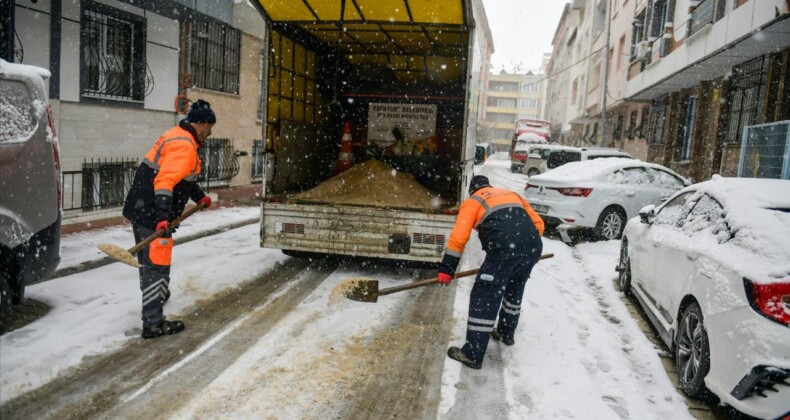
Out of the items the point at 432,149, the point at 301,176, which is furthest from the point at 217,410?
the point at 432,149

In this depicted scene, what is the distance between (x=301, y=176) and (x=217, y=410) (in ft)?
16.7

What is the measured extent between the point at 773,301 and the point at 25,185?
5.15 m

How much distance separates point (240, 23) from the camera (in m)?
13.8

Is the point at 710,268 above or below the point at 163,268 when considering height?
above

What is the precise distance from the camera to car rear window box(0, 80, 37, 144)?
4.16 m

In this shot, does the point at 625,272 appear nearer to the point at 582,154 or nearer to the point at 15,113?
the point at 15,113

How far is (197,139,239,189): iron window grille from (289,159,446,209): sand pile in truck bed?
575 cm

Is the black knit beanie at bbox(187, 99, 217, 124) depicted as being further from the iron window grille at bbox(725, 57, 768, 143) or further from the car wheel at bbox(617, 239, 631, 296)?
the iron window grille at bbox(725, 57, 768, 143)

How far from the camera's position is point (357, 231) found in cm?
638

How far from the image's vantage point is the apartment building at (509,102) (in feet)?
316

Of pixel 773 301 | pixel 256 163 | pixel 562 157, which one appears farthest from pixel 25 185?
pixel 562 157

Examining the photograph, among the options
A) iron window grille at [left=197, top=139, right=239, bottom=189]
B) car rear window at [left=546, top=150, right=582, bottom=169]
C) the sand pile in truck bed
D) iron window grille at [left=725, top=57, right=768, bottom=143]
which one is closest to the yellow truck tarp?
the sand pile in truck bed

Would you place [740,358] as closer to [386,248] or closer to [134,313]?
[386,248]

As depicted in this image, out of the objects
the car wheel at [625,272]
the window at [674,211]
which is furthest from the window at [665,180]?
the window at [674,211]
